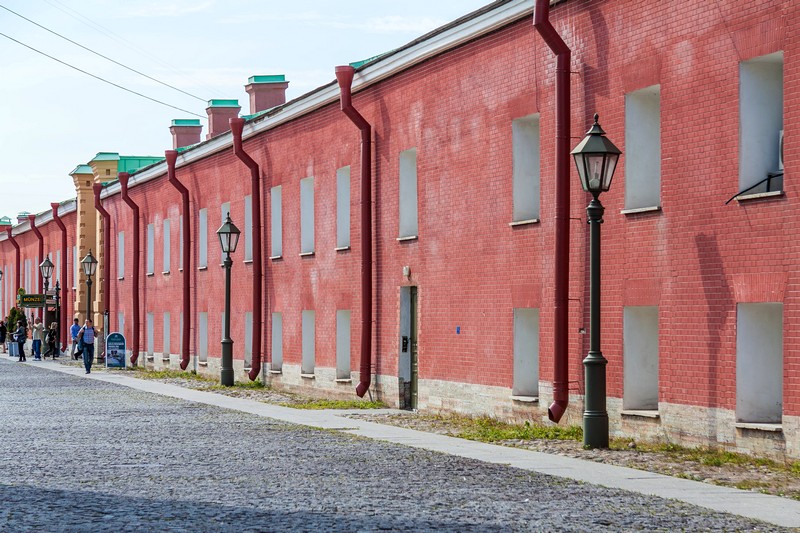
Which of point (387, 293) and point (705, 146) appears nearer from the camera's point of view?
point (705, 146)

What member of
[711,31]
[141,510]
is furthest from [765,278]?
[141,510]

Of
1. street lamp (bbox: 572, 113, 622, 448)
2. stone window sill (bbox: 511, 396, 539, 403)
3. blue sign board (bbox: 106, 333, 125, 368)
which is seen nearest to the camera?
street lamp (bbox: 572, 113, 622, 448)

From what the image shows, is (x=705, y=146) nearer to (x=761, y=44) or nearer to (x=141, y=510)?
(x=761, y=44)

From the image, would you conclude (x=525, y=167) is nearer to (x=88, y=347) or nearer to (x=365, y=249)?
(x=365, y=249)

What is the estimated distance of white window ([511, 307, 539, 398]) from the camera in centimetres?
1969

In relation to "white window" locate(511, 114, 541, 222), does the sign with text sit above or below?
below

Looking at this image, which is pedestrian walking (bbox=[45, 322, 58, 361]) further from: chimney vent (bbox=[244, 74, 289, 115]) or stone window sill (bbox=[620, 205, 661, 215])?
stone window sill (bbox=[620, 205, 661, 215])

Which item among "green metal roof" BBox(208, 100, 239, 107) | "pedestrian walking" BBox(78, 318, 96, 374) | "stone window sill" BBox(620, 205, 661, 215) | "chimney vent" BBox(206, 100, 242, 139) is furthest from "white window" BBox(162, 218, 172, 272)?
"stone window sill" BBox(620, 205, 661, 215)

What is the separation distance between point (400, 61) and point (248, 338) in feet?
38.7

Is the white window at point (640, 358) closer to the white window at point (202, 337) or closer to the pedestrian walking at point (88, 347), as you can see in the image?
the white window at point (202, 337)

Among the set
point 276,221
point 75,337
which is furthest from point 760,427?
point 75,337

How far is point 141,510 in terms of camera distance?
10.5m

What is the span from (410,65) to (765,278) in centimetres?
1033

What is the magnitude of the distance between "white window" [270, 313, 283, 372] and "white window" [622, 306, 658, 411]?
15.3m
